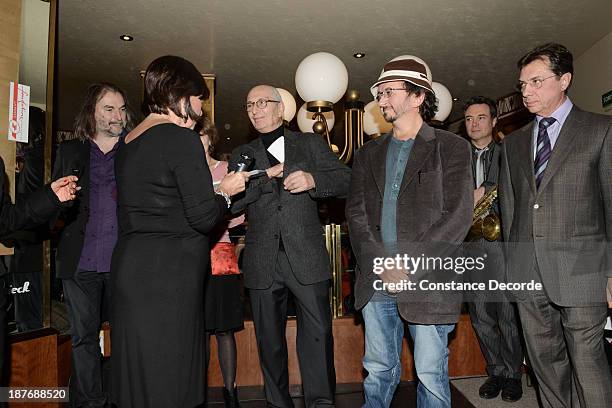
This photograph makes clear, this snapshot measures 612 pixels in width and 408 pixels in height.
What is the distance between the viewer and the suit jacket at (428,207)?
2.08 metres

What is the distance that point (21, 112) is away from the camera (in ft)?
9.16

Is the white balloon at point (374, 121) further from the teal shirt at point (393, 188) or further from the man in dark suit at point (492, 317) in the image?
the teal shirt at point (393, 188)

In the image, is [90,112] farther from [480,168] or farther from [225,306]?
[480,168]

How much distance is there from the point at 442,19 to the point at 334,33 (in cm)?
123

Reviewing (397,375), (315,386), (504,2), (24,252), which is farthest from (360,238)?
(504,2)

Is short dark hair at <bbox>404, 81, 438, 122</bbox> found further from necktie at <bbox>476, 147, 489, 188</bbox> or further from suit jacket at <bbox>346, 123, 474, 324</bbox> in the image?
necktie at <bbox>476, 147, 489, 188</bbox>

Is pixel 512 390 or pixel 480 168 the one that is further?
pixel 480 168

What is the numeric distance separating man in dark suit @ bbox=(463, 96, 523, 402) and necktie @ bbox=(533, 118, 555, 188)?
59cm

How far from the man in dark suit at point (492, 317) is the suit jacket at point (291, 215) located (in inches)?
44.7

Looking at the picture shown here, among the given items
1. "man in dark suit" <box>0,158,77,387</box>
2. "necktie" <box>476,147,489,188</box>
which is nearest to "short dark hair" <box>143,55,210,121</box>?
"man in dark suit" <box>0,158,77,387</box>

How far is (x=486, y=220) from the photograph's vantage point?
309cm

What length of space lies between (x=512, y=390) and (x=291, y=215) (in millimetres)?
1811

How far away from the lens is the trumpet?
305 cm

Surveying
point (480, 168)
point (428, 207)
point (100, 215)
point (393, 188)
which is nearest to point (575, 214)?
point (428, 207)
